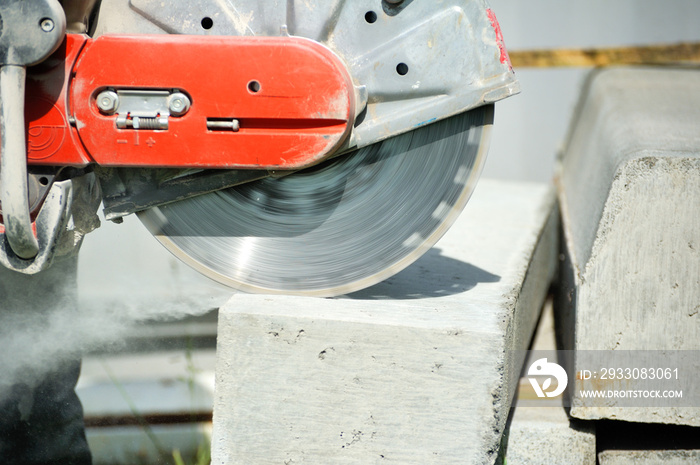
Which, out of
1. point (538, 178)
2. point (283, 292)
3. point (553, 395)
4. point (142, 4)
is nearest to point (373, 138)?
point (283, 292)

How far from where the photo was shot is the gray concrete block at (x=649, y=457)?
81.7 inches

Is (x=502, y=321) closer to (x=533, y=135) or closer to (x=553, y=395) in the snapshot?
(x=553, y=395)

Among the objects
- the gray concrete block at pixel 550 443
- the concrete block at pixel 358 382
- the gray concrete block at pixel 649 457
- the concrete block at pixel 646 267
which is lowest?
the gray concrete block at pixel 649 457

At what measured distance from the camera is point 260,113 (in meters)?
1.74

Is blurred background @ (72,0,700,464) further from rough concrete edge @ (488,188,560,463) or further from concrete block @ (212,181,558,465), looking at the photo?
rough concrete edge @ (488,188,560,463)

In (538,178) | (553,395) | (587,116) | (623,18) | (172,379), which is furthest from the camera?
(538,178)

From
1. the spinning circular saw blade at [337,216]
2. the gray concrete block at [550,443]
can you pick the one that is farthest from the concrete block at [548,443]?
the spinning circular saw blade at [337,216]

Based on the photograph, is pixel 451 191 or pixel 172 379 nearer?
pixel 451 191

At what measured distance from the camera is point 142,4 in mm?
Answer: 1822

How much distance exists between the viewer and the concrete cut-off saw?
67.9 inches

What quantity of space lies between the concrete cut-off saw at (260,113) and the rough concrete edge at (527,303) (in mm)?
383

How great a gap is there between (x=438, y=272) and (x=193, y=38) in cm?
113

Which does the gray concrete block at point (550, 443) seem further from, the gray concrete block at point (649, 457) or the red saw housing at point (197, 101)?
the red saw housing at point (197, 101)

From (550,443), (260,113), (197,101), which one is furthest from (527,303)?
(197,101)
